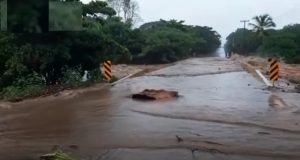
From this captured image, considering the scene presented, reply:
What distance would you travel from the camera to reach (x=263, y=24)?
8981 centimetres

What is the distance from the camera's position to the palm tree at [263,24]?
8931cm

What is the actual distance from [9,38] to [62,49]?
2.23 metres

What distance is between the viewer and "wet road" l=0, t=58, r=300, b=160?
26.6 feet

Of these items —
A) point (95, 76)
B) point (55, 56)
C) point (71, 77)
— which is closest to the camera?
point (55, 56)

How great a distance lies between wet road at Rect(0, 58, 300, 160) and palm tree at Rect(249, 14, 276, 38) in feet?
244

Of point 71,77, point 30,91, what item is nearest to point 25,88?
point 30,91

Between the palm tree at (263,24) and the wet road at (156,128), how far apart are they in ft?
244

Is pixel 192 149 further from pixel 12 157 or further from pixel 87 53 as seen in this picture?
pixel 87 53

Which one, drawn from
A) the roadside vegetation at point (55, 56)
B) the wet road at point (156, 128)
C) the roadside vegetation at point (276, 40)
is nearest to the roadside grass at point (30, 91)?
the roadside vegetation at point (55, 56)

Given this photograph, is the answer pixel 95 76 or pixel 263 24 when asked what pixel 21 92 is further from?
pixel 263 24

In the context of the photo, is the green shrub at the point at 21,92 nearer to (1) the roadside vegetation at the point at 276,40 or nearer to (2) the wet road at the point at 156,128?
(2) the wet road at the point at 156,128

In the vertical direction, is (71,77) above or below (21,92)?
above

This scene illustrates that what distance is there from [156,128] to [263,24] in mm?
82797

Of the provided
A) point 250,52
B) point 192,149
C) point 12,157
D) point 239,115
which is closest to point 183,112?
point 239,115
